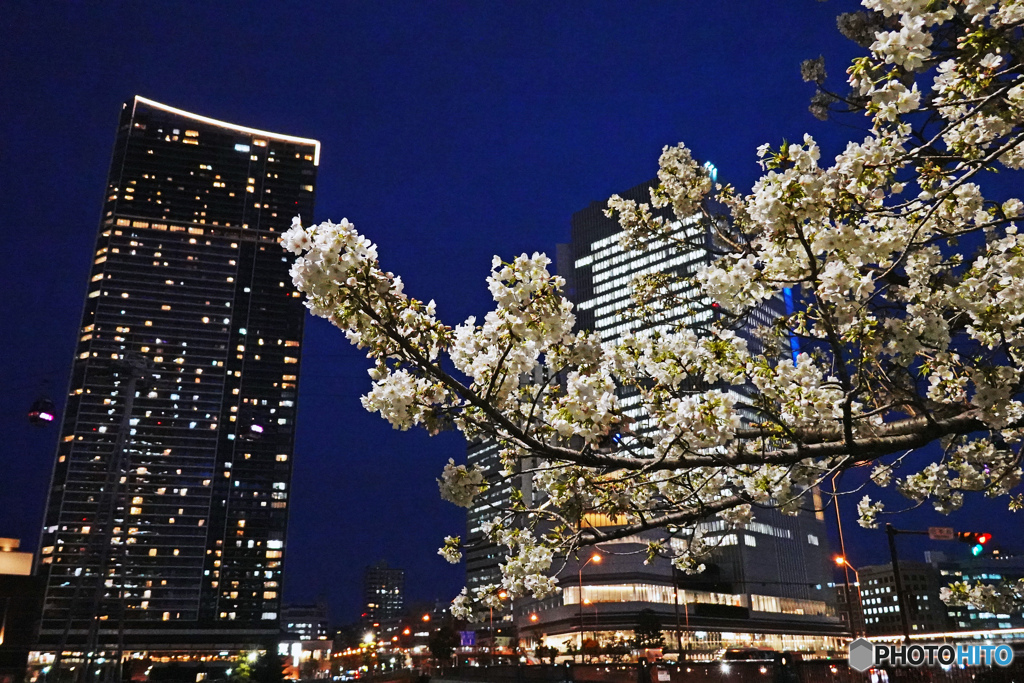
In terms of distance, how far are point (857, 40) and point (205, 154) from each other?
16290cm

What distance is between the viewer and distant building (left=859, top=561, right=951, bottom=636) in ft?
493

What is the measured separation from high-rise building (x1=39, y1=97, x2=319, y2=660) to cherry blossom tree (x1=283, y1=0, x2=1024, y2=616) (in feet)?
373

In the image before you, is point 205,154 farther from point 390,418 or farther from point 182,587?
point 390,418

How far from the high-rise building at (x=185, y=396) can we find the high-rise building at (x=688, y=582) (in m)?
60.8

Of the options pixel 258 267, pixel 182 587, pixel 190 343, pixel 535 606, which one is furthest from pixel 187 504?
pixel 535 606

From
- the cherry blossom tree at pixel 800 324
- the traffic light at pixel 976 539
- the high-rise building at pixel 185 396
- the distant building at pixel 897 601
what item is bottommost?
the distant building at pixel 897 601

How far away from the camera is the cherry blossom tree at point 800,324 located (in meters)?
4.98

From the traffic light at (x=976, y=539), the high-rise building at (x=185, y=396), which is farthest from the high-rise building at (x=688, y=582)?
the high-rise building at (x=185, y=396)

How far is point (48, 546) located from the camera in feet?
376

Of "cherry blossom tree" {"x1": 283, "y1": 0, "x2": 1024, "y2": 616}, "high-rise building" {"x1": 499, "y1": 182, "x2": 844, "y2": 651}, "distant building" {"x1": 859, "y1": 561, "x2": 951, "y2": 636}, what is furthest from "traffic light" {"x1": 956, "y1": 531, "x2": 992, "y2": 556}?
"distant building" {"x1": 859, "y1": 561, "x2": 951, "y2": 636}

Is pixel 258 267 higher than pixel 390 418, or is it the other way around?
pixel 258 267

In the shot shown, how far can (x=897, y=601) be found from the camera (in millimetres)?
147125

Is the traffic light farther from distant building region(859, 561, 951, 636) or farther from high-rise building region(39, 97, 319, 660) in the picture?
distant building region(859, 561, 951, 636)

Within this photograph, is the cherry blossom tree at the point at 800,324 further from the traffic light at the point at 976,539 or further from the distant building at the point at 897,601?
the distant building at the point at 897,601
